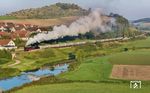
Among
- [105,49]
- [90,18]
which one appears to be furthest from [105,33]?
[105,49]

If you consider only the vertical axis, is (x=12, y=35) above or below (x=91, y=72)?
below

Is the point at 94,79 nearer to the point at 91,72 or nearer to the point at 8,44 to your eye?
the point at 91,72

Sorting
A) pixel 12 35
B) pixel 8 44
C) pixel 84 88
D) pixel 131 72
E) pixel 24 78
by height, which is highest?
pixel 84 88

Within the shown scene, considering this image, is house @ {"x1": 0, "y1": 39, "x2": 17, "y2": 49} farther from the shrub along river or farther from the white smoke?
the shrub along river

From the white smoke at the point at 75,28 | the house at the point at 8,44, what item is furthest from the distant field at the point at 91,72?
the house at the point at 8,44

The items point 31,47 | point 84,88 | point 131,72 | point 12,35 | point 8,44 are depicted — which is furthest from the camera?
point 12,35

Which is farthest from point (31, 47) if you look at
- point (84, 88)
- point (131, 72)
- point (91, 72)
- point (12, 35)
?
point (84, 88)

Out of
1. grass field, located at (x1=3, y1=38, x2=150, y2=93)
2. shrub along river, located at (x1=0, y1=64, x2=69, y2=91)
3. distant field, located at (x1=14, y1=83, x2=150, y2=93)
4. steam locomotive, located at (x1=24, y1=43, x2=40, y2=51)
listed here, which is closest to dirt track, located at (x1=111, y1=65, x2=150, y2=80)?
grass field, located at (x1=3, y1=38, x2=150, y2=93)

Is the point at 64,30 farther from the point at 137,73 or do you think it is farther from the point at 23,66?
the point at 137,73
